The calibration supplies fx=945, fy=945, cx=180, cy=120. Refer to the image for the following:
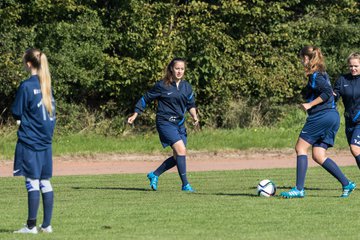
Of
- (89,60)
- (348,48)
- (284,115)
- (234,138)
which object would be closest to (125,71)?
(89,60)

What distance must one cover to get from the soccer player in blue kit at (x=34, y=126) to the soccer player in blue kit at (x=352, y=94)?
4.63 metres

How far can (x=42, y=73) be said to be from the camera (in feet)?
29.2

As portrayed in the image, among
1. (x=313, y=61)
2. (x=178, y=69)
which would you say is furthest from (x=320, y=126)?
(x=178, y=69)

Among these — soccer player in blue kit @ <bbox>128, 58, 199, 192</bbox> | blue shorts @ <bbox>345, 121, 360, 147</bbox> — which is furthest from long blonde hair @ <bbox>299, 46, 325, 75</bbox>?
soccer player in blue kit @ <bbox>128, 58, 199, 192</bbox>

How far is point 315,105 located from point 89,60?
11.4 m

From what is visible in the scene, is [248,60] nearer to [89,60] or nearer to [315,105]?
[89,60]

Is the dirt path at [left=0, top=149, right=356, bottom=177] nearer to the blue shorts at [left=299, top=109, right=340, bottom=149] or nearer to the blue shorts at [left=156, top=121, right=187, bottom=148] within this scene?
the blue shorts at [left=156, top=121, right=187, bottom=148]

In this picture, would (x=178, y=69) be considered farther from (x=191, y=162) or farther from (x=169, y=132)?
(x=191, y=162)

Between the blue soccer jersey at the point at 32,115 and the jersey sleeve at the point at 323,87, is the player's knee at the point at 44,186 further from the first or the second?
the jersey sleeve at the point at 323,87

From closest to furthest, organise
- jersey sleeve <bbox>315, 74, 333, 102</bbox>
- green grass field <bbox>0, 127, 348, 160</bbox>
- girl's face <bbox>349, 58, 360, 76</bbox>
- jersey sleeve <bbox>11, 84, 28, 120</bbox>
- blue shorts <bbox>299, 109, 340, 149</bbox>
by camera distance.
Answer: jersey sleeve <bbox>11, 84, 28, 120</bbox>
jersey sleeve <bbox>315, 74, 333, 102</bbox>
blue shorts <bbox>299, 109, 340, 149</bbox>
girl's face <bbox>349, 58, 360, 76</bbox>
green grass field <bbox>0, 127, 348, 160</bbox>

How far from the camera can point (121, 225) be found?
9.50 metres

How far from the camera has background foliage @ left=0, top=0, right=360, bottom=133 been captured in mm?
22016

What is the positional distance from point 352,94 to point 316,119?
0.89 metres

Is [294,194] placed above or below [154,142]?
above
